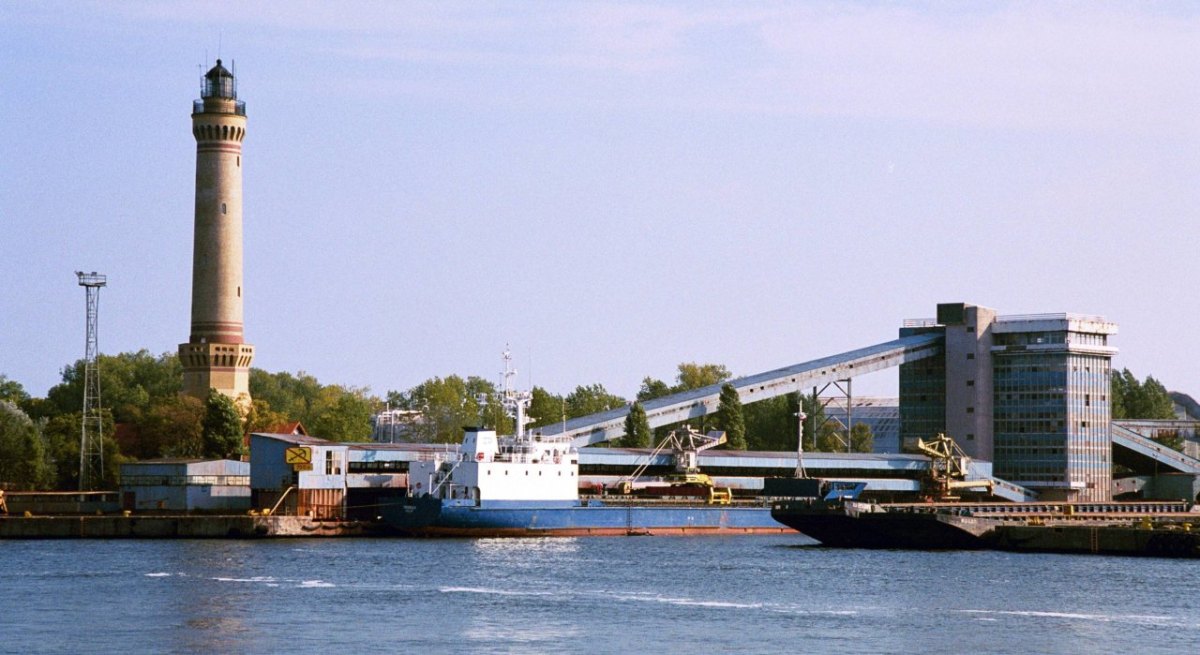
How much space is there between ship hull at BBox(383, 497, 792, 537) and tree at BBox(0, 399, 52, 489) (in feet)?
103

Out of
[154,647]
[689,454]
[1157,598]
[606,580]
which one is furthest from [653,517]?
[154,647]

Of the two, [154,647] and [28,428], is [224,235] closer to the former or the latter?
[28,428]

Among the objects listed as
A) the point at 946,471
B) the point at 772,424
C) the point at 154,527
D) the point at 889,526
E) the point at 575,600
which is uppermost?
the point at 772,424

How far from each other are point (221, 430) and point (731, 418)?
1724 inches

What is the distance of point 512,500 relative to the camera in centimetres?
11706

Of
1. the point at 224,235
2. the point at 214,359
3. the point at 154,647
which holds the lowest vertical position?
the point at 154,647

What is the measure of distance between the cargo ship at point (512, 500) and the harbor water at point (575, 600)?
26.8ft

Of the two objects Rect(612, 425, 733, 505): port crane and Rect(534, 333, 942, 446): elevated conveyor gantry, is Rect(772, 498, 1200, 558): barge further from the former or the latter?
Rect(534, 333, 942, 446): elevated conveyor gantry

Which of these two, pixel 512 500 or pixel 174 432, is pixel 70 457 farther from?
pixel 512 500

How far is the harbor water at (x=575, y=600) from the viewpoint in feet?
210

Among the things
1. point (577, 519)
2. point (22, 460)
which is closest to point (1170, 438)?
point (577, 519)

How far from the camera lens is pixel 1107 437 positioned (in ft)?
541

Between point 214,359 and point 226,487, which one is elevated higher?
point 214,359

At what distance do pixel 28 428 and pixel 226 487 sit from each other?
23.5m
